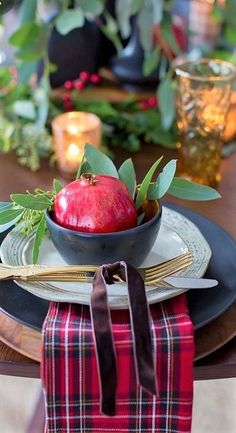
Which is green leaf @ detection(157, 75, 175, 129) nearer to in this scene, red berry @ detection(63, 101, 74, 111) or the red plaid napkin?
red berry @ detection(63, 101, 74, 111)

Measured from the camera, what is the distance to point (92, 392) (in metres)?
0.57

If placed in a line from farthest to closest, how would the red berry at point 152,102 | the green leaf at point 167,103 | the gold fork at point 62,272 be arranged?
the red berry at point 152,102 → the green leaf at point 167,103 → the gold fork at point 62,272

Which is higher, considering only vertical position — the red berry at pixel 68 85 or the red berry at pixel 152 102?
the red berry at pixel 68 85

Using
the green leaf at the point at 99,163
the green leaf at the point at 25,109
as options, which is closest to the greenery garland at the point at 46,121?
the green leaf at the point at 25,109

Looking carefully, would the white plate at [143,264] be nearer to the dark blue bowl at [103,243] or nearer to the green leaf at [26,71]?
the dark blue bowl at [103,243]

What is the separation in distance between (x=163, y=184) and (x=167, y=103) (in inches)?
20.2

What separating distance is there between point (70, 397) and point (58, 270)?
134 mm

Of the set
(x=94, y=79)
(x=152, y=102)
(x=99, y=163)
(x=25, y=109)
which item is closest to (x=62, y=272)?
(x=99, y=163)

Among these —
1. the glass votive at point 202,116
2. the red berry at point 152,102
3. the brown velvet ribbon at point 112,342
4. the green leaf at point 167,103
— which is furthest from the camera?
the red berry at point 152,102

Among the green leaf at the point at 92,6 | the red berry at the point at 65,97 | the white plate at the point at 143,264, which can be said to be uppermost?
the green leaf at the point at 92,6

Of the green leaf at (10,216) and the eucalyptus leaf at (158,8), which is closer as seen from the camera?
the green leaf at (10,216)

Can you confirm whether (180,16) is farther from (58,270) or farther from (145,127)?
(58,270)

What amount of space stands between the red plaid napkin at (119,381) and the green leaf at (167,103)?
0.62 metres

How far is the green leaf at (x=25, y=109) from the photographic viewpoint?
1.14 meters
